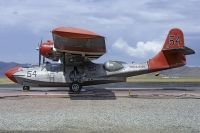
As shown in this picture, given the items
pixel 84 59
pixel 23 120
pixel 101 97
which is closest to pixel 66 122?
pixel 23 120

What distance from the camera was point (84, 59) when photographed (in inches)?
1106

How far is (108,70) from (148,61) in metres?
3.48

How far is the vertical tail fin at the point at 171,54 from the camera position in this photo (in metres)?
29.3

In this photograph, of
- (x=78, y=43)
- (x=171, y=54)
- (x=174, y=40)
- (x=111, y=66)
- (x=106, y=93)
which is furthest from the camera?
(x=171, y=54)

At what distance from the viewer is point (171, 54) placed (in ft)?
97.9

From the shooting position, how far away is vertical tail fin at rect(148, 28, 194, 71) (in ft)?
96.0

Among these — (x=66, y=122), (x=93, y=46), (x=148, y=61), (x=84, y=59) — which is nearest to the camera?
(x=66, y=122)

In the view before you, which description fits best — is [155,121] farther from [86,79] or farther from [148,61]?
[148,61]

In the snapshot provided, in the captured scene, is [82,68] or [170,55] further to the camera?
[170,55]

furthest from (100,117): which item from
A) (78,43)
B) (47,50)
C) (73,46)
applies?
(47,50)

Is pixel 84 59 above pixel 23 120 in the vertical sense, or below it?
above

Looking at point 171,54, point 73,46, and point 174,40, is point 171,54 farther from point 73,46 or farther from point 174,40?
point 73,46

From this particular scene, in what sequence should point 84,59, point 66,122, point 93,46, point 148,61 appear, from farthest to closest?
point 148,61
point 84,59
point 93,46
point 66,122

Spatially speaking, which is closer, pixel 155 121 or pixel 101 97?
pixel 155 121
